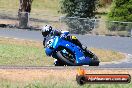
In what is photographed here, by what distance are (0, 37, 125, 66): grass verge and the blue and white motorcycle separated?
5.21 m

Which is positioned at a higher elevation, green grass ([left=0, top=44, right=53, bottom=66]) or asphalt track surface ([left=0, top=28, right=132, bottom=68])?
green grass ([left=0, top=44, right=53, bottom=66])

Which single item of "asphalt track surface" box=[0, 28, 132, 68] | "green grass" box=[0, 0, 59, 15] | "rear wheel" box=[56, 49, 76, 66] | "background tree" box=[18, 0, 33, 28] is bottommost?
"green grass" box=[0, 0, 59, 15]

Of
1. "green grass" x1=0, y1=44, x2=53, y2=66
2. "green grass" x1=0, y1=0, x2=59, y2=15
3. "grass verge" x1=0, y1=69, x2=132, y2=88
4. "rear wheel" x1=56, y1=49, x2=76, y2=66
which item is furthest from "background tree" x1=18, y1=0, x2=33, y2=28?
"grass verge" x1=0, y1=69, x2=132, y2=88

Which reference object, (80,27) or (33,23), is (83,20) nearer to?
(80,27)

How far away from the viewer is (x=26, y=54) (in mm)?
24266

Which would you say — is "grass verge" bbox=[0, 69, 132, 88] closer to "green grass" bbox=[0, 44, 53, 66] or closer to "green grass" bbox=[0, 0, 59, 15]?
"green grass" bbox=[0, 44, 53, 66]

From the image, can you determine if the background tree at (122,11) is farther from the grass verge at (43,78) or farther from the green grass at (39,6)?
the grass verge at (43,78)

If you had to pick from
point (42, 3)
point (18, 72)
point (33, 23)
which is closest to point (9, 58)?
point (18, 72)

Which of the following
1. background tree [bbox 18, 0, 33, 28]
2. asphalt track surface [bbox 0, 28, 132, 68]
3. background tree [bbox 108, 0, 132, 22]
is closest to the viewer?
asphalt track surface [bbox 0, 28, 132, 68]

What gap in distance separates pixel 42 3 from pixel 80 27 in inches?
1097

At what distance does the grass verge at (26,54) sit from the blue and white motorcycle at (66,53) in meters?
5.21

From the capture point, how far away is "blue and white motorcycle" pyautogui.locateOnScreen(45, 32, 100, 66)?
15094 millimetres

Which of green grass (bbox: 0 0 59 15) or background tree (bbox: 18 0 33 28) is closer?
background tree (bbox: 18 0 33 28)

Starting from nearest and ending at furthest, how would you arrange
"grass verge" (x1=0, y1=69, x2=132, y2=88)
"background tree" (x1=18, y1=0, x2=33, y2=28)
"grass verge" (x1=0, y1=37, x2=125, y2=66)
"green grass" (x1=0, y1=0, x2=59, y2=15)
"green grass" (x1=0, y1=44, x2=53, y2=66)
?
"grass verge" (x1=0, y1=69, x2=132, y2=88) < "green grass" (x1=0, y1=44, x2=53, y2=66) < "grass verge" (x1=0, y1=37, x2=125, y2=66) < "background tree" (x1=18, y1=0, x2=33, y2=28) < "green grass" (x1=0, y1=0, x2=59, y2=15)
